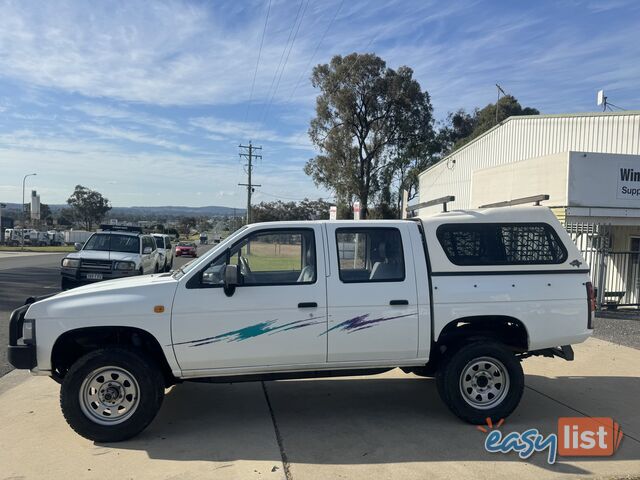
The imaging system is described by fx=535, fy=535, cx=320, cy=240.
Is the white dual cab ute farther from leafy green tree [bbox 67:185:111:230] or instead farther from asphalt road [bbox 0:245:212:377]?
leafy green tree [bbox 67:185:111:230]

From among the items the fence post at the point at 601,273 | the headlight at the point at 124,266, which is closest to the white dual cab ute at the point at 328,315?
the fence post at the point at 601,273

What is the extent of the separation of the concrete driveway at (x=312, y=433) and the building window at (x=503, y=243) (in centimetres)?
160

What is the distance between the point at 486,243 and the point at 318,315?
1852mm

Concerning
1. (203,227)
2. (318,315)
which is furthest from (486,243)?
(203,227)

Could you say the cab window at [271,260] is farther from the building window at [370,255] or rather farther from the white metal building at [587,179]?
the white metal building at [587,179]

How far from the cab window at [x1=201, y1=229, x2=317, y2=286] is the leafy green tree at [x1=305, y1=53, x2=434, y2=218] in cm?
3469

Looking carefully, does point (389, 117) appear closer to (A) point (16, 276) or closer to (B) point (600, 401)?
(A) point (16, 276)

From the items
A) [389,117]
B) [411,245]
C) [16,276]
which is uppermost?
[389,117]

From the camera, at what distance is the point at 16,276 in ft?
68.5

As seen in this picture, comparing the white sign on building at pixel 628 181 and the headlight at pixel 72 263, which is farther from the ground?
the white sign on building at pixel 628 181

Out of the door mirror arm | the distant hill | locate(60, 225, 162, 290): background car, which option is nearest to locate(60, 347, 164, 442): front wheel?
the door mirror arm

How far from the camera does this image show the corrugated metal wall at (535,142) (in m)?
15.0

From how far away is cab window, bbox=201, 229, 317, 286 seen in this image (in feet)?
16.2

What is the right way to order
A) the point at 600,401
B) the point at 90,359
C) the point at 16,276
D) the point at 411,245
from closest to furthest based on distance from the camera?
the point at 90,359, the point at 411,245, the point at 600,401, the point at 16,276
